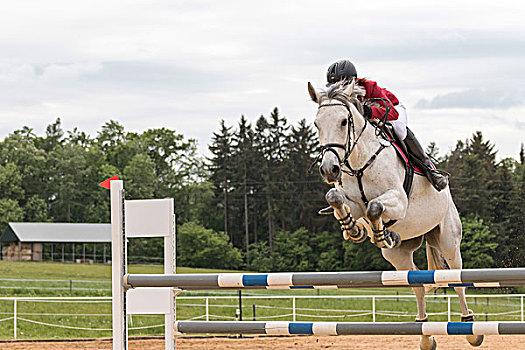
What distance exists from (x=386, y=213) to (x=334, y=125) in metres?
0.67

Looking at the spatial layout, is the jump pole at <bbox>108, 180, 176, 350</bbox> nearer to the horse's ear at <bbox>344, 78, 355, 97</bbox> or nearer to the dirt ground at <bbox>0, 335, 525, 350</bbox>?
the horse's ear at <bbox>344, 78, 355, 97</bbox>

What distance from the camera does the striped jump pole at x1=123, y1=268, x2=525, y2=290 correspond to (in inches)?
135

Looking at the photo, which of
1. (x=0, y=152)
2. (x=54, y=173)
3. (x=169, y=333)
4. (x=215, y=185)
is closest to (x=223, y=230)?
(x=215, y=185)

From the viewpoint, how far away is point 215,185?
4978cm

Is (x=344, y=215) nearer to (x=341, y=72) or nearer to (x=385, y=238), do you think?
(x=385, y=238)

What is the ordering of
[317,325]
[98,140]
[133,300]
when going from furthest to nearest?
[98,140]
[133,300]
[317,325]

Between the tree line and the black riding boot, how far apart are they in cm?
3157

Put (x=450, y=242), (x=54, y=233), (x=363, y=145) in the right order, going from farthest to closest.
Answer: (x=54, y=233)
(x=450, y=242)
(x=363, y=145)

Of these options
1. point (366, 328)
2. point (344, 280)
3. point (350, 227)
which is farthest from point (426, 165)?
point (344, 280)

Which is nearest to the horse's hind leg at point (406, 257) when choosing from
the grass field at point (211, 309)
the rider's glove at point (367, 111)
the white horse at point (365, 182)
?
the white horse at point (365, 182)

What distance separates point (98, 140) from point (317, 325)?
58.2 m

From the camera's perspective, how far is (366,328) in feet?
12.8

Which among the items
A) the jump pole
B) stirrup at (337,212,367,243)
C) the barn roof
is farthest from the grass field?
the barn roof

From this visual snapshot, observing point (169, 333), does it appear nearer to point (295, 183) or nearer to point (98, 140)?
point (295, 183)
